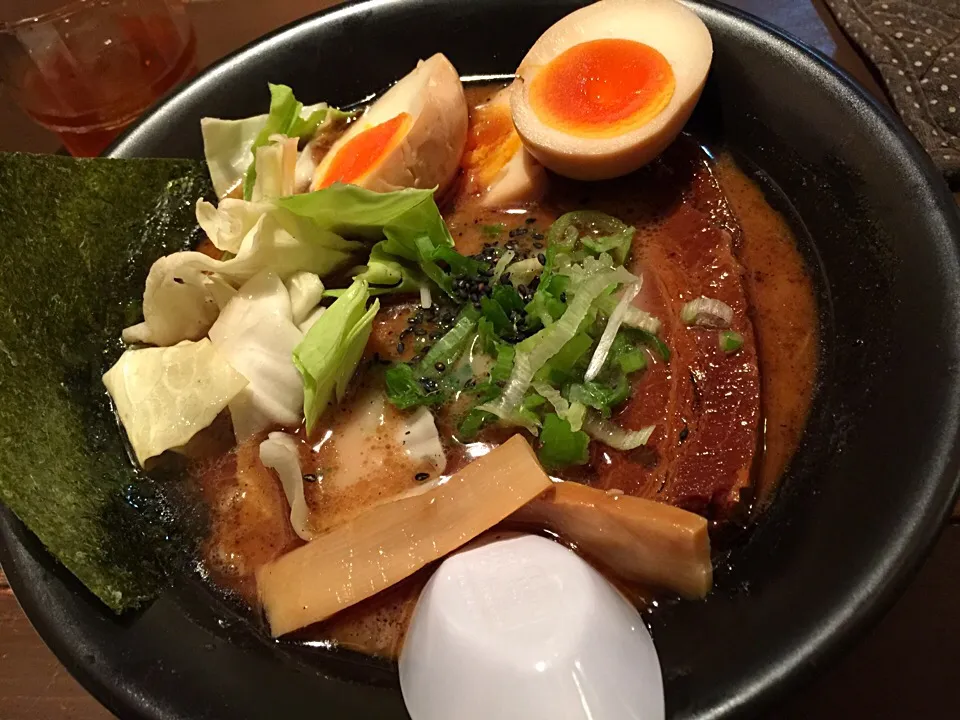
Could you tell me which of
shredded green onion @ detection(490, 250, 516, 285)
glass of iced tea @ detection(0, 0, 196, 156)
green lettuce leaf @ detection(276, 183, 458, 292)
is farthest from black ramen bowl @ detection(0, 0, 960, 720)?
glass of iced tea @ detection(0, 0, 196, 156)

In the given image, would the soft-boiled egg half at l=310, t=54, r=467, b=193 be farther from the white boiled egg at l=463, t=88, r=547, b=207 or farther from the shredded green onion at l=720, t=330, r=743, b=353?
the shredded green onion at l=720, t=330, r=743, b=353

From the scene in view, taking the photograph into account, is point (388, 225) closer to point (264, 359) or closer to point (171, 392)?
point (264, 359)

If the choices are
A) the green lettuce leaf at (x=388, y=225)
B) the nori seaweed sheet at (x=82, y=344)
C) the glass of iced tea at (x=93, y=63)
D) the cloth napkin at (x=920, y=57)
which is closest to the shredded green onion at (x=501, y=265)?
the green lettuce leaf at (x=388, y=225)

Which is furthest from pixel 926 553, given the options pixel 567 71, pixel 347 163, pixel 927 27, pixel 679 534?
pixel 927 27

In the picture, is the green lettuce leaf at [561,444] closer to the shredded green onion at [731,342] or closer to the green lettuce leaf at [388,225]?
the shredded green onion at [731,342]

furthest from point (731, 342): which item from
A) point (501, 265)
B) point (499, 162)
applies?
point (499, 162)

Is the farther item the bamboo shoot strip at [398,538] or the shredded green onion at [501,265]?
the shredded green onion at [501,265]
